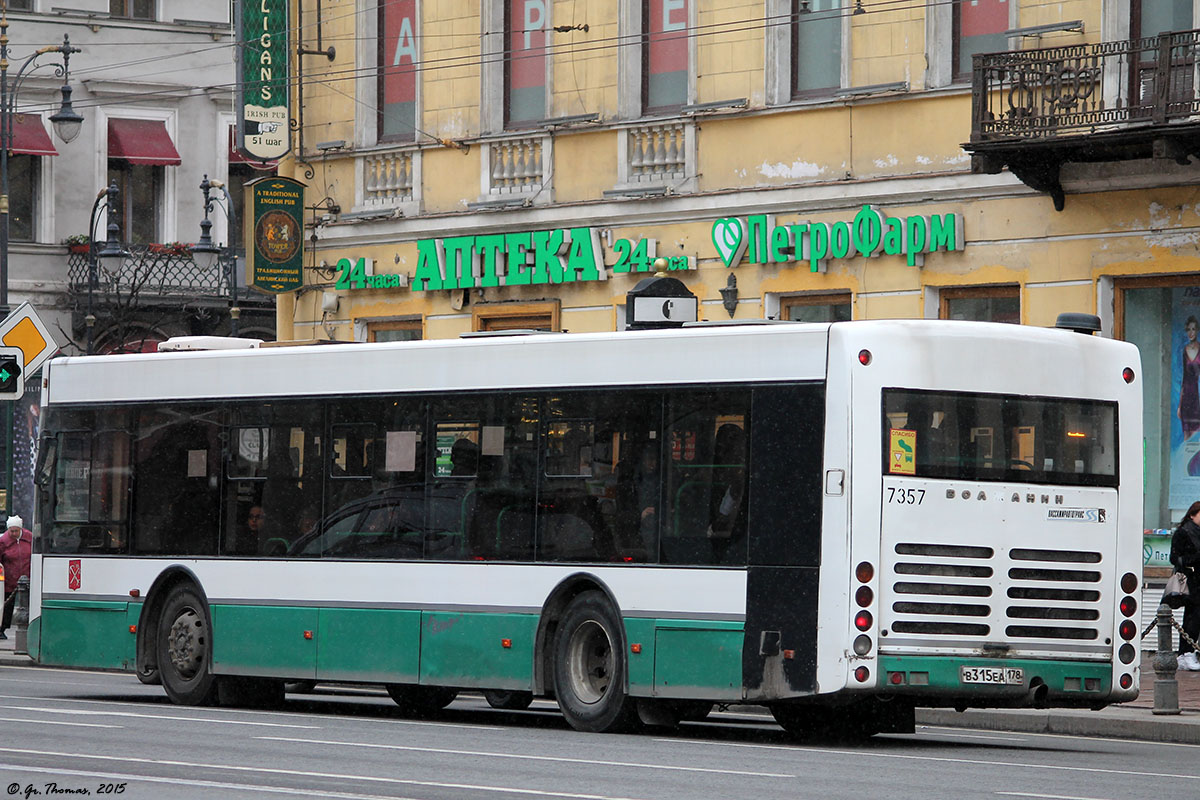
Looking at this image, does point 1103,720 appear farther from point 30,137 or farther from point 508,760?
point 30,137

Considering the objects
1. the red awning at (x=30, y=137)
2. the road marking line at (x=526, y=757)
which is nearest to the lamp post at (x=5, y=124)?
the red awning at (x=30, y=137)

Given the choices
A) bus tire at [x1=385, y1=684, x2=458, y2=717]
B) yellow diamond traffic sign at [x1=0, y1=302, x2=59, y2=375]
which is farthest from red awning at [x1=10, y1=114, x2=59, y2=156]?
bus tire at [x1=385, y1=684, x2=458, y2=717]

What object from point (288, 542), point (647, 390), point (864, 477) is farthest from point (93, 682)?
point (864, 477)

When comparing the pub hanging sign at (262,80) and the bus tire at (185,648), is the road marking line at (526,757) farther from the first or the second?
the pub hanging sign at (262,80)

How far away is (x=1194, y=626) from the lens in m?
22.5

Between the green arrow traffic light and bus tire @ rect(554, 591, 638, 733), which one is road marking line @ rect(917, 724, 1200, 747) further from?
the green arrow traffic light

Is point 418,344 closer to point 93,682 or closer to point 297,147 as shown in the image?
point 93,682

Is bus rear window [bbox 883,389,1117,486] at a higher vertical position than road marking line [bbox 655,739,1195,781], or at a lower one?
higher

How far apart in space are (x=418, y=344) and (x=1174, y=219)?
824 cm

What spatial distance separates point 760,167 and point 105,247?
19.6 m

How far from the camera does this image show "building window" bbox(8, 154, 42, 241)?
151 feet

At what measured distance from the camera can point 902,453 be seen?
15.1 metres

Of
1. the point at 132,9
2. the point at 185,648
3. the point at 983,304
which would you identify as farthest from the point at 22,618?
the point at 132,9

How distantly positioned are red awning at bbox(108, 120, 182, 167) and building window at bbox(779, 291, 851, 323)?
23959mm
